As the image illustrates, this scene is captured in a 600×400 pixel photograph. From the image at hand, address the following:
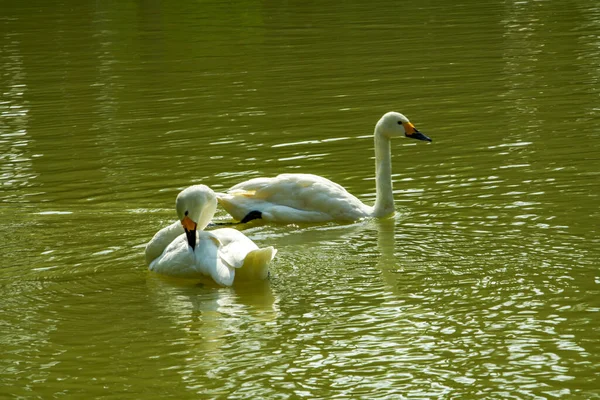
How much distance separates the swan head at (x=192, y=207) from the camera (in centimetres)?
916

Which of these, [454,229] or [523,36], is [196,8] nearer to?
[523,36]

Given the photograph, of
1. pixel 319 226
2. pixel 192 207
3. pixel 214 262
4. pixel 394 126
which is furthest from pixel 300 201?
pixel 214 262

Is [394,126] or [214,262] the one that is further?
[394,126]

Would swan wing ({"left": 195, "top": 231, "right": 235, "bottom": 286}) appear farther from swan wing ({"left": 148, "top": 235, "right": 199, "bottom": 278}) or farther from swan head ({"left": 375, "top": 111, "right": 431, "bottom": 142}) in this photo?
swan head ({"left": 375, "top": 111, "right": 431, "bottom": 142})

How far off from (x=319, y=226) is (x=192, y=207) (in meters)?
2.03

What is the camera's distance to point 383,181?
1125 cm

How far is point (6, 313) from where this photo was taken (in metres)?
8.48

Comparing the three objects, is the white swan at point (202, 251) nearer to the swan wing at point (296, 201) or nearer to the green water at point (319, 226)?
the green water at point (319, 226)

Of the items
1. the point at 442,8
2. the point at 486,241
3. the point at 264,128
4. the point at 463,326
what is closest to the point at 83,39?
the point at 442,8

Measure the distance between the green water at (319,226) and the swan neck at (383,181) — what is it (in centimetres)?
21

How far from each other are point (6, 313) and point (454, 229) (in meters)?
3.93

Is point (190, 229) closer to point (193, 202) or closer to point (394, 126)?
point (193, 202)

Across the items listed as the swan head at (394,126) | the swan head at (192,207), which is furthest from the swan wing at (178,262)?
the swan head at (394,126)

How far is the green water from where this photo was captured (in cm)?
721
